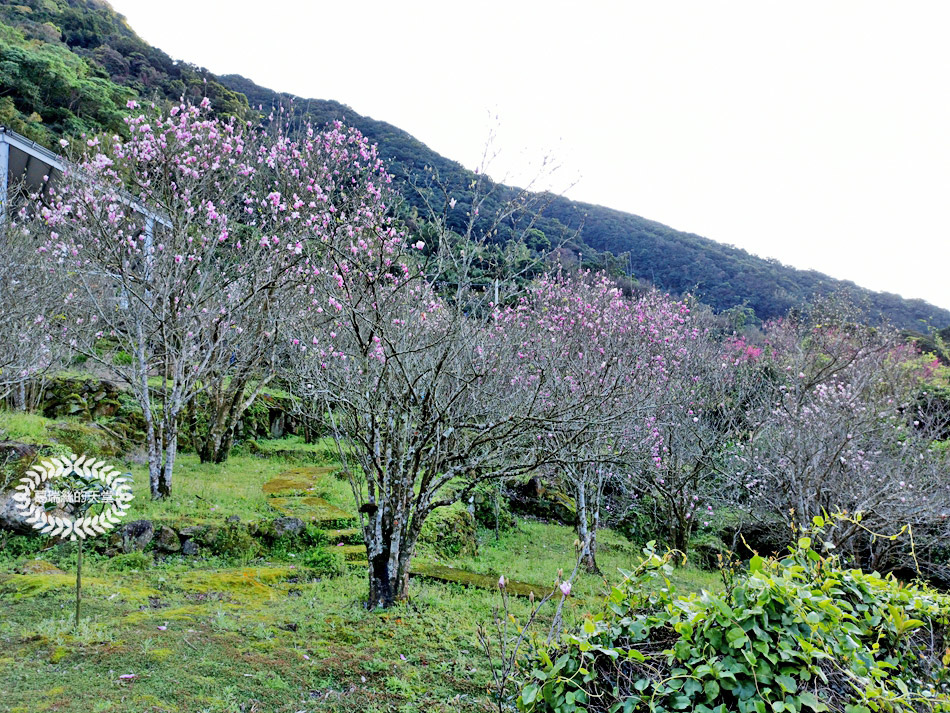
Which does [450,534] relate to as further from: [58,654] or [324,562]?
[58,654]

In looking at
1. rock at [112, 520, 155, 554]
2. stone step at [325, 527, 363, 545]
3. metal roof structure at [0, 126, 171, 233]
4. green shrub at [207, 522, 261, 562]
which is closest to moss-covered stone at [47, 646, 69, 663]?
rock at [112, 520, 155, 554]

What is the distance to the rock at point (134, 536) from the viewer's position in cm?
679

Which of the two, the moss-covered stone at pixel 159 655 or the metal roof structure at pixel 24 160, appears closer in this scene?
the moss-covered stone at pixel 159 655

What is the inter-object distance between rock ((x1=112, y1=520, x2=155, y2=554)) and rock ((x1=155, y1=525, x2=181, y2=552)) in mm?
78

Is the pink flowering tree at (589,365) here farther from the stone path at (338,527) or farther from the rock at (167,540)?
the rock at (167,540)

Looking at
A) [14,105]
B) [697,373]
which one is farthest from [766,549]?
[14,105]

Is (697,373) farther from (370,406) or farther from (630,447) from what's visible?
(370,406)

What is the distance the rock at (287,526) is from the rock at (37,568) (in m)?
2.52

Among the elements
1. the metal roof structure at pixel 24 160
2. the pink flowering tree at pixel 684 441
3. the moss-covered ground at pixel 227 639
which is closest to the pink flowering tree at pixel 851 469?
the pink flowering tree at pixel 684 441

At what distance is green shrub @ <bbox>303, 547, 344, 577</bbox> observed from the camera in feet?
23.4

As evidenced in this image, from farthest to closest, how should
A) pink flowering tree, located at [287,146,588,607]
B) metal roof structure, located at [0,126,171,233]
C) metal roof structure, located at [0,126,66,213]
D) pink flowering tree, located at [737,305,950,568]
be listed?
metal roof structure, located at [0,126,66,213] < metal roof structure, located at [0,126,171,233] < pink flowering tree, located at [737,305,950,568] < pink flowering tree, located at [287,146,588,607]

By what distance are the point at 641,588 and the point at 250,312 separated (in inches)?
409

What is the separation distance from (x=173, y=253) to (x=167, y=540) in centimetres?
434

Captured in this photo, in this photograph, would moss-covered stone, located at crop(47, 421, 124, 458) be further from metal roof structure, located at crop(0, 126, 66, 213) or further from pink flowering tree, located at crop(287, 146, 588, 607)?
metal roof structure, located at crop(0, 126, 66, 213)
